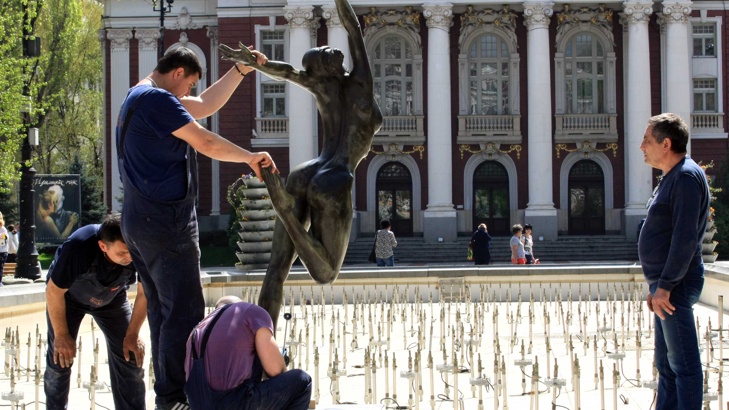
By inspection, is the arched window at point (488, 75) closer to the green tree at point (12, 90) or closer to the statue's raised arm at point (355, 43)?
the green tree at point (12, 90)

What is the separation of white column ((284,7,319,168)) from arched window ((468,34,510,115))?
729cm

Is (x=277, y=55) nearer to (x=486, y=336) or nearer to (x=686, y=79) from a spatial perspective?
(x=686, y=79)

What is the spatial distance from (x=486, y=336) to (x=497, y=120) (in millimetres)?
32941

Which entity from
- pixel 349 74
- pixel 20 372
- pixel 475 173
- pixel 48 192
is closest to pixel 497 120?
pixel 475 173

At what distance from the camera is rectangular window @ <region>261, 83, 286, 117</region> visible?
49.9 m

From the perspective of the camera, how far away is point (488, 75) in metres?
48.4

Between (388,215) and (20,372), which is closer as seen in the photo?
(20,372)

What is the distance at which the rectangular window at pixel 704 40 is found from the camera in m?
48.8

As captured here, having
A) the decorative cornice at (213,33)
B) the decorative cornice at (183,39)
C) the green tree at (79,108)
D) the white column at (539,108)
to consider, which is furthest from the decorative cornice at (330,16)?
the green tree at (79,108)

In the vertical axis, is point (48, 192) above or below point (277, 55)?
below

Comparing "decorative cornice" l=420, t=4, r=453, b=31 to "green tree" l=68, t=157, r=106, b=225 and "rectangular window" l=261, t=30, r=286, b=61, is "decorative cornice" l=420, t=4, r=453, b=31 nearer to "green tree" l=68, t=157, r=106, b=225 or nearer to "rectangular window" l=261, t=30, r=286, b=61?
"rectangular window" l=261, t=30, r=286, b=61

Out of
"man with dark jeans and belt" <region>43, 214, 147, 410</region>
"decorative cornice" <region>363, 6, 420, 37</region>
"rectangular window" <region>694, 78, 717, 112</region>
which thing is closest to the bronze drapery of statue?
"man with dark jeans and belt" <region>43, 214, 147, 410</region>

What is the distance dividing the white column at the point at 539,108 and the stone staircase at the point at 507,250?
197 cm

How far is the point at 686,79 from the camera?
153 ft
